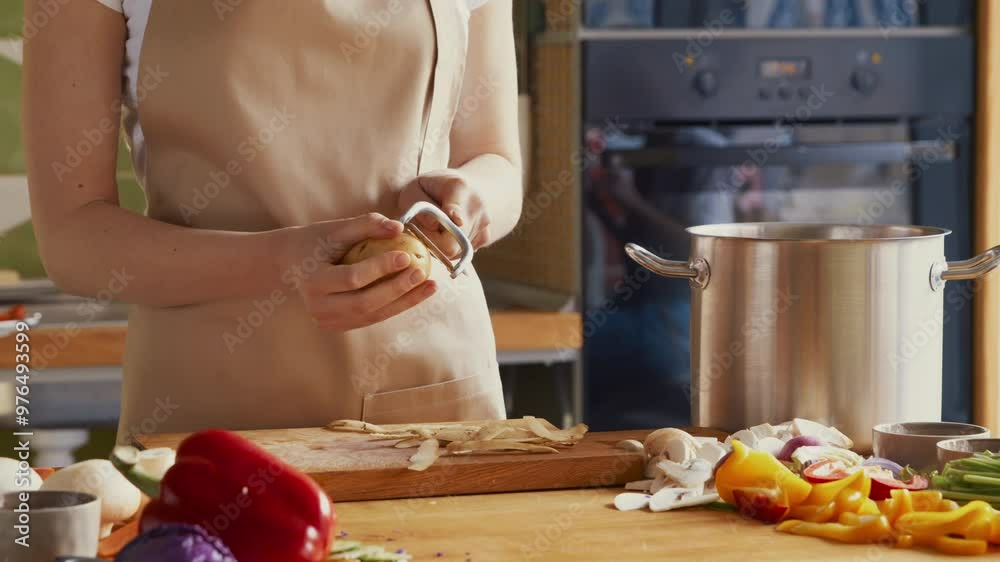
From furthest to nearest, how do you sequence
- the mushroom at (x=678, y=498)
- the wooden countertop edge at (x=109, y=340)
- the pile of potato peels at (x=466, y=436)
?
the wooden countertop edge at (x=109, y=340)
the pile of potato peels at (x=466, y=436)
the mushroom at (x=678, y=498)

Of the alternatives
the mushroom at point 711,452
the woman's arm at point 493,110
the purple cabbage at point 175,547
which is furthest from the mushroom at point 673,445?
the purple cabbage at point 175,547

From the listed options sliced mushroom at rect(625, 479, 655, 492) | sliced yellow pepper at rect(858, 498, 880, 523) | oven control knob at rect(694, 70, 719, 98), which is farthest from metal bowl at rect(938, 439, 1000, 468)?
oven control knob at rect(694, 70, 719, 98)

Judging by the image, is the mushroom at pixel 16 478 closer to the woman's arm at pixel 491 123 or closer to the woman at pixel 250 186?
the woman at pixel 250 186

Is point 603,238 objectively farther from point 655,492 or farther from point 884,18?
point 655,492

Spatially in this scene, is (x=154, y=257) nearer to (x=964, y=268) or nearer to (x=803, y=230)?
(x=803, y=230)

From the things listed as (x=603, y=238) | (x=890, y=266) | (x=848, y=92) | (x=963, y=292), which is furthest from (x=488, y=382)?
(x=963, y=292)

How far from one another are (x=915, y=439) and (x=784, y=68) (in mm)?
1559

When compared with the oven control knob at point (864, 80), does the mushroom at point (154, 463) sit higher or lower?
lower

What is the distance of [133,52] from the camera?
134cm

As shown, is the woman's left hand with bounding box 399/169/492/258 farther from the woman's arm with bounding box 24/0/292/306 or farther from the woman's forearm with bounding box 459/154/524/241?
the woman's arm with bounding box 24/0/292/306

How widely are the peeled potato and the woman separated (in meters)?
0.07

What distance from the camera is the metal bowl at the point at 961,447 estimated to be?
3.54 ft

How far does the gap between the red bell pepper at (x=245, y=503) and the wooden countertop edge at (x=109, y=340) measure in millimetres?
1410

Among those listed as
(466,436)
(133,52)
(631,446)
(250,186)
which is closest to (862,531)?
(631,446)
